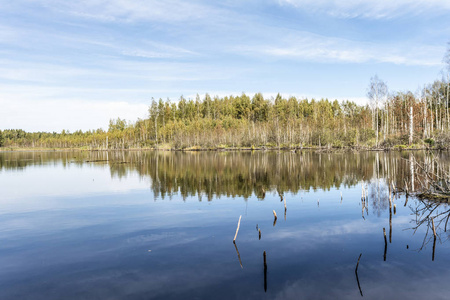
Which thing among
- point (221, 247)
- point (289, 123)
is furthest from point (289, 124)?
point (221, 247)

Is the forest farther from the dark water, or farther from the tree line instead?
the dark water

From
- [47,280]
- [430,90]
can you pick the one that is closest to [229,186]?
[47,280]

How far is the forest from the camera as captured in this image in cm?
8075

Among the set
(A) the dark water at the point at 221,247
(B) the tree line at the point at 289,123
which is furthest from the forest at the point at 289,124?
(A) the dark water at the point at 221,247

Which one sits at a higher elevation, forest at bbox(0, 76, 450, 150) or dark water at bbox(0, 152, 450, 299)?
forest at bbox(0, 76, 450, 150)

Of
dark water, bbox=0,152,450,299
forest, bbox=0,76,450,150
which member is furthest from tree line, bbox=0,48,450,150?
dark water, bbox=0,152,450,299

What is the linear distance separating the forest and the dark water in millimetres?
47892

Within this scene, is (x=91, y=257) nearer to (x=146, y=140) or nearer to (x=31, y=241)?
(x=31, y=241)

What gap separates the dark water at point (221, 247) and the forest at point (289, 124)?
47.9 meters

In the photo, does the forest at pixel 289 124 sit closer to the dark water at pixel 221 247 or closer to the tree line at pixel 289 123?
the tree line at pixel 289 123

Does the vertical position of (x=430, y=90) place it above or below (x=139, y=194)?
above

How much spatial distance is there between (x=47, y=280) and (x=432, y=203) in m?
18.5

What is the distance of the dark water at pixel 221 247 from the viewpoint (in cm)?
937

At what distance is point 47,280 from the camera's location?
33.1ft
